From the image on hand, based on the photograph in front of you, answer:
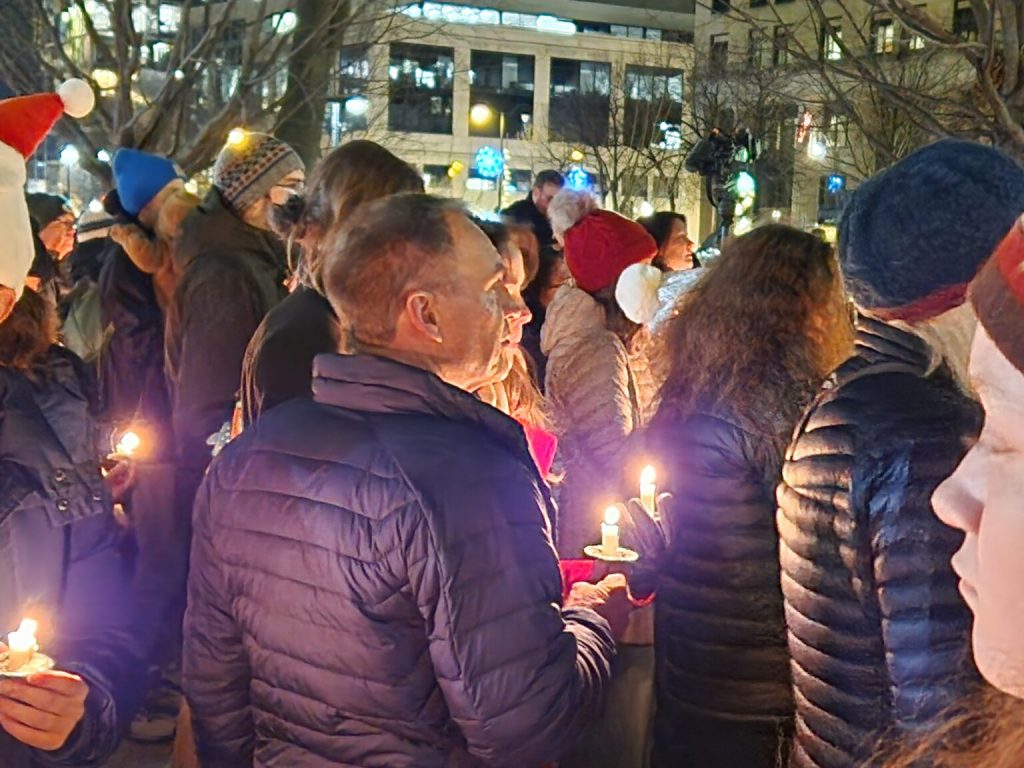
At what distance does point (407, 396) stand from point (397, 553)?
32cm

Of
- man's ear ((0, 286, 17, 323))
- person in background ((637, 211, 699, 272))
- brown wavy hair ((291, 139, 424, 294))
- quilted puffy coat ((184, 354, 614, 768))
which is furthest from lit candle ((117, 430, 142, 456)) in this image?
person in background ((637, 211, 699, 272))

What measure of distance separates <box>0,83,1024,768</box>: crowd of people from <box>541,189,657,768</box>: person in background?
124 centimetres

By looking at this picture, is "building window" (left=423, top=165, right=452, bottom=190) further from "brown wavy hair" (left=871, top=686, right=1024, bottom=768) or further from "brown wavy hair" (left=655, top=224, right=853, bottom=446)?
"brown wavy hair" (left=871, top=686, right=1024, bottom=768)

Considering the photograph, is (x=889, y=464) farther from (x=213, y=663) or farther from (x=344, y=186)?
(x=344, y=186)

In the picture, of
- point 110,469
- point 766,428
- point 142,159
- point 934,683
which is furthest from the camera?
point 142,159

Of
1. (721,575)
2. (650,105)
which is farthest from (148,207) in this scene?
(650,105)

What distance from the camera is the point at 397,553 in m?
2.10

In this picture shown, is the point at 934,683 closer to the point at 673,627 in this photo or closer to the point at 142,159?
the point at 673,627

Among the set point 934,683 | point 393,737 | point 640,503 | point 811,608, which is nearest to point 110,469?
point 640,503

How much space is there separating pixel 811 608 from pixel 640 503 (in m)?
0.85

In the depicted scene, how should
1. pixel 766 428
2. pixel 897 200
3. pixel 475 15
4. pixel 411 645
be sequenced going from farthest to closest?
1. pixel 475 15
2. pixel 766 428
3. pixel 897 200
4. pixel 411 645

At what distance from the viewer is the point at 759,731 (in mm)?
3252

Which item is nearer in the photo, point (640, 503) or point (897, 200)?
point (897, 200)

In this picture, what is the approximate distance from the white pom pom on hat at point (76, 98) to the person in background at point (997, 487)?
237 centimetres
